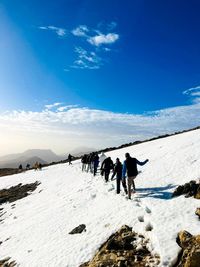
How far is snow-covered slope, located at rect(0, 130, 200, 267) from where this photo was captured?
41.0 ft

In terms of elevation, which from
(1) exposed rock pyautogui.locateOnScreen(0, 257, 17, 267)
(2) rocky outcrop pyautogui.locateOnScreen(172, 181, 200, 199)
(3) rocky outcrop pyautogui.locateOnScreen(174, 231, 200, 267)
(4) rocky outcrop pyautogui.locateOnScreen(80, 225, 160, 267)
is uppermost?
(2) rocky outcrop pyautogui.locateOnScreen(172, 181, 200, 199)

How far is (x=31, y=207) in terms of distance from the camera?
26609 mm

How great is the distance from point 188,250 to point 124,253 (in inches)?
107

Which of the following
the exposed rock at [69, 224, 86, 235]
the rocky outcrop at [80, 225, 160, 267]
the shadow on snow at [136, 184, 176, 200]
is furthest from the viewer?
the shadow on snow at [136, 184, 176, 200]

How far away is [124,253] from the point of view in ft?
37.5

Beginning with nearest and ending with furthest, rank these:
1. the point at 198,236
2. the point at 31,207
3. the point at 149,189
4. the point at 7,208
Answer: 1. the point at 198,236
2. the point at 149,189
3. the point at 31,207
4. the point at 7,208

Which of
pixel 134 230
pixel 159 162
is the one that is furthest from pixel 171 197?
pixel 159 162

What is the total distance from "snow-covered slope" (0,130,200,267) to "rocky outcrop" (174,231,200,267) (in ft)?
0.96

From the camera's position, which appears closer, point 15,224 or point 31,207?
point 15,224

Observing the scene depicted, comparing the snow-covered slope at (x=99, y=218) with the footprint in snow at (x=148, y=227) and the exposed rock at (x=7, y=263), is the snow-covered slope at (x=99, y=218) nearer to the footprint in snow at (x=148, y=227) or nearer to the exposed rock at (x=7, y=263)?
the footprint in snow at (x=148, y=227)

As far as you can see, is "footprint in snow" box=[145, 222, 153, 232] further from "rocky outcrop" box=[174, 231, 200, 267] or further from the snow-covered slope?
"rocky outcrop" box=[174, 231, 200, 267]

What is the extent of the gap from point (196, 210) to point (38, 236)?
943 cm

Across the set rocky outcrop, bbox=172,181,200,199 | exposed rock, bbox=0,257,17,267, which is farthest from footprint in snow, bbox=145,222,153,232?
exposed rock, bbox=0,257,17,267

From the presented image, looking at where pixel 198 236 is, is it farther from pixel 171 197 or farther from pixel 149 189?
pixel 149 189
